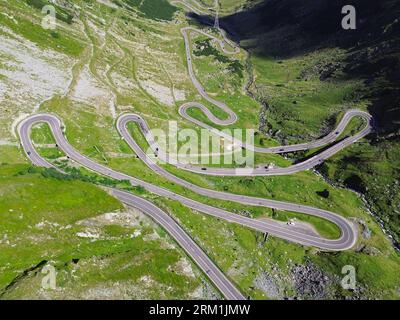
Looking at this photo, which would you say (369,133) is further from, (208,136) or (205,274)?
(205,274)

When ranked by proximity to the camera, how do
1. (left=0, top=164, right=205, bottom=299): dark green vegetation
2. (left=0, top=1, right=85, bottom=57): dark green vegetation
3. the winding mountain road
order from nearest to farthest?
(left=0, top=164, right=205, bottom=299): dark green vegetation, the winding mountain road, (left=0, top=1, right=85, bottom=57): dark green vegetation

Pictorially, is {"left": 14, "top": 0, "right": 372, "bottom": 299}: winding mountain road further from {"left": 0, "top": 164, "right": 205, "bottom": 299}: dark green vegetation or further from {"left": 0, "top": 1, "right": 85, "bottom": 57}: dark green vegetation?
{"left": 0, "top": 1, "right": 85, "bottom": 57}: dark green vegetation

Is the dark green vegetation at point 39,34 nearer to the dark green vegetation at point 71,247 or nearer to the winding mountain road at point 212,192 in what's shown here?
the winding mountain road at point 212,192

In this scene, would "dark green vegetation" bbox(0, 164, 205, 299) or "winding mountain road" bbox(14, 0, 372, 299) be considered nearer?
"dark green vegetation" bbox(0, 164, 205, 299)

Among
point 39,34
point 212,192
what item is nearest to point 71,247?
point 212,192

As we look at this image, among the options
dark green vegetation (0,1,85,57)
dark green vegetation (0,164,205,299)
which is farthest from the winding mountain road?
dark green vegetation (0,1,85,57)

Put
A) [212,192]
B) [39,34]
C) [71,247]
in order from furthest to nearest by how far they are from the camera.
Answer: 1. [39,34]
2. [212,192]
3. [71,247]

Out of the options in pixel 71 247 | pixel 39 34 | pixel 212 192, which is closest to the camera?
pixel 71 247

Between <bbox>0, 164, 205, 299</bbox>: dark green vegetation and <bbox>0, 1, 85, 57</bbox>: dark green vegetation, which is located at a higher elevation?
<bbox>0, 1, 85, 57</bbox>: dark green vegetation

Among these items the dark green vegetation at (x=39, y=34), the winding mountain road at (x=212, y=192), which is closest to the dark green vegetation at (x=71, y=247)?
the winding mountain road at (x=212, y=192)

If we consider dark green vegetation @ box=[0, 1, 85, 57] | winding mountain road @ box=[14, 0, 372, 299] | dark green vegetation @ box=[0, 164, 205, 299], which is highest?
dark green vegetation @ box=[0, 1, 85, 57]

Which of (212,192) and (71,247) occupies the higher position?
(212,192)

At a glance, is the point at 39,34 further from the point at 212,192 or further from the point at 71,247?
the point at 71,247
